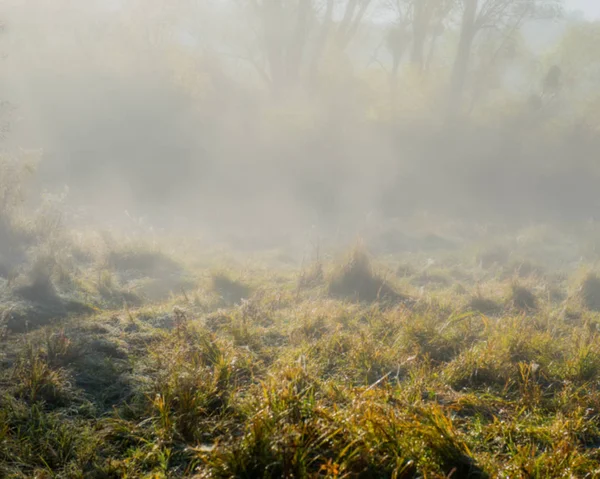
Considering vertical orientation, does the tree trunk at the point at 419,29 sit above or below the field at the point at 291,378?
above

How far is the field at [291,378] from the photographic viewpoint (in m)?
2.88

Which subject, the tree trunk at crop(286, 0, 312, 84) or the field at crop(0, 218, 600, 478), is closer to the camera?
the field at crop(0, 218, 600, 478)

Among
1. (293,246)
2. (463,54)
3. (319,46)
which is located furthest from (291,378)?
(463,54)

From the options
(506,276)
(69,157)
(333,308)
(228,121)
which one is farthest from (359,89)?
(333,308)

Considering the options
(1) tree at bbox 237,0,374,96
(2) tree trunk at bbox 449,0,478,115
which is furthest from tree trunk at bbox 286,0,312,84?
(2) tree trunk at bbox 449,0,478,115

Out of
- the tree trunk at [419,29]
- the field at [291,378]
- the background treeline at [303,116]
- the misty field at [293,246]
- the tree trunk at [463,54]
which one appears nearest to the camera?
the field at [291,378]

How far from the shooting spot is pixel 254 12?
88.3 ft

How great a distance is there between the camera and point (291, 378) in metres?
3.80

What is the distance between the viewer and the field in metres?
2.88

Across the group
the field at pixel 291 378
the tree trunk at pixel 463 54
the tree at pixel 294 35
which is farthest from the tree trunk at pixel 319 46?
the field at pixel 291 378

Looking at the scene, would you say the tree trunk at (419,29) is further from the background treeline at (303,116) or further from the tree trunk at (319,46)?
the tree trunk at (319,46)

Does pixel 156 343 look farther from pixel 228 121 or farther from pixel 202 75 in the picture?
pixel 202 75

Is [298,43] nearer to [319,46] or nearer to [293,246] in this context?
[319,46]

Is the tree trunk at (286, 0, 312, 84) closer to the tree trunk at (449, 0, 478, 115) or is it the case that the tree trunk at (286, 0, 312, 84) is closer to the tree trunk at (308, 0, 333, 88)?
the tree trunk at (308, 0, 333, 88)
